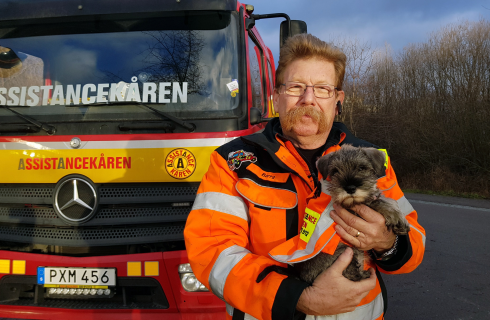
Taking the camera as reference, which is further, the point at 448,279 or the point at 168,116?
the point at 448,279

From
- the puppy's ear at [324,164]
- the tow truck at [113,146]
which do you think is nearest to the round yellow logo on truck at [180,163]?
the tow truck at [113,146]

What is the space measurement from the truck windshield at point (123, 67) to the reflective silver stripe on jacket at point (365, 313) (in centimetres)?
195

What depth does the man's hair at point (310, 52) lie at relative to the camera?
2.32m

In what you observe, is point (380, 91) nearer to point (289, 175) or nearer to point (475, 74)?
point (475, 74)

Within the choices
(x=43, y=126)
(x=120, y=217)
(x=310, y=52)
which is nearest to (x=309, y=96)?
(x=310, y=52)

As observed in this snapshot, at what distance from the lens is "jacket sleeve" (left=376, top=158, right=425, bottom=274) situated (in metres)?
1.91

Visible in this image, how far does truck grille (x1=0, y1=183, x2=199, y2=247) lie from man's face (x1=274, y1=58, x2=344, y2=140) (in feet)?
3.67

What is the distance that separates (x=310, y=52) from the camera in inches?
91.8

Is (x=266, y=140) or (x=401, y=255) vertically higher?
(x=266, y=140)

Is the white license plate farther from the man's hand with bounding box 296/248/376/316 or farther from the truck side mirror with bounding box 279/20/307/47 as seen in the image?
the truck side mirror with bounding box 279/20/307/47

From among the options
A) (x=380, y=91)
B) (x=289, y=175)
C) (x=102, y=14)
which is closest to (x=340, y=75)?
(x=289, y=175)

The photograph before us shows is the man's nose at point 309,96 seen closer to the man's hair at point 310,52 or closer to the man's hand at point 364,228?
the man's hair at point 310,52

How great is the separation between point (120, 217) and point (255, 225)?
157cm

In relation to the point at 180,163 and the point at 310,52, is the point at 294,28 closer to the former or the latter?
the point at 310,52
